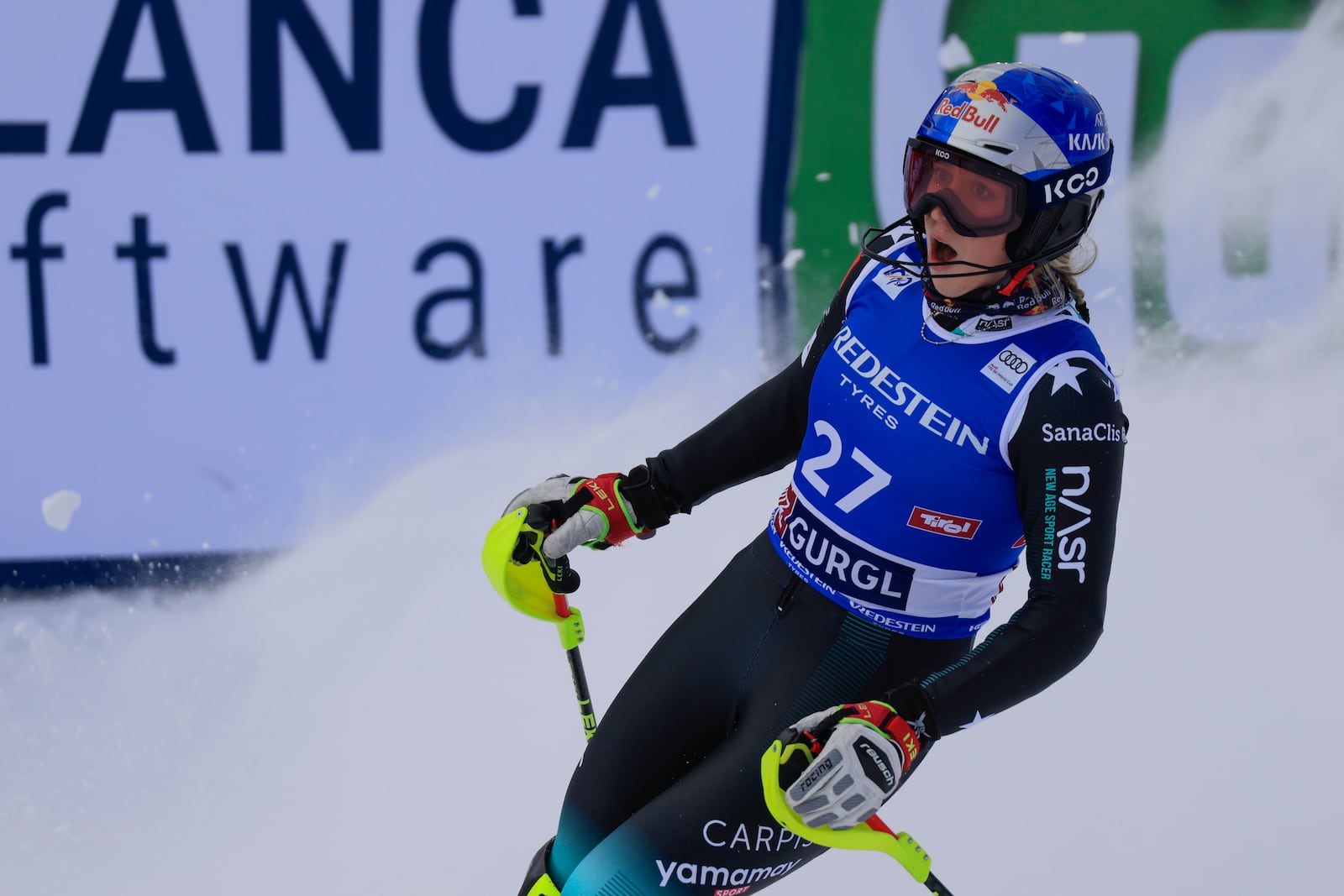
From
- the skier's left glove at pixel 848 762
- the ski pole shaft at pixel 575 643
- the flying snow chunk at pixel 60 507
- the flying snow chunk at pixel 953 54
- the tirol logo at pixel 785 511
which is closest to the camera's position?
the skier's left glove at pixel 848 762

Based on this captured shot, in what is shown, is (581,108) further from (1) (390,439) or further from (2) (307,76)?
(1) (390,439)

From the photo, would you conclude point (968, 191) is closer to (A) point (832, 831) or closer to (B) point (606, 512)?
(B) point (606, 512)

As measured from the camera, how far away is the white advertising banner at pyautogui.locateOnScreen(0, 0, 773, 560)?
3742 mm

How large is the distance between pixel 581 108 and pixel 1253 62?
1.95 meters

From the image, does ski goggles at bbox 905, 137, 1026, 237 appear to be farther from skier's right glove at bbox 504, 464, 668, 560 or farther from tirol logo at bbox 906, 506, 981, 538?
skier's right glove at bbox 504, 464, 668, 560

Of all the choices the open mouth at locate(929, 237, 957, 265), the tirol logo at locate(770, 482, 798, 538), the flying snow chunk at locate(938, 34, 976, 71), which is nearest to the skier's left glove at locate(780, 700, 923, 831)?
the tirol logo at locate(770, 482, 798, 538)

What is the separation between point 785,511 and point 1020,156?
717 mm

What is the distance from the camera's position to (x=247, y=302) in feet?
12.3

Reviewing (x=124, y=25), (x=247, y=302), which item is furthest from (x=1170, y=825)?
(x=124, y=25)

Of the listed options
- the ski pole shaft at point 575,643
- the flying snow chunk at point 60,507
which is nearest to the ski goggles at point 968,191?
the ski pole shaft at point 575,643

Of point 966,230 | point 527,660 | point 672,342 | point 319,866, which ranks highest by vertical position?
point 966,230

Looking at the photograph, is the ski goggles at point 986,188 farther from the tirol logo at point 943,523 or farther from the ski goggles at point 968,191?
the tirol logo at point 943,523

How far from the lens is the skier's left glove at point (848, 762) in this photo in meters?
1.82

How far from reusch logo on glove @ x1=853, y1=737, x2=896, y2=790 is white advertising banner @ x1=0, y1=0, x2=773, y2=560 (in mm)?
2075
